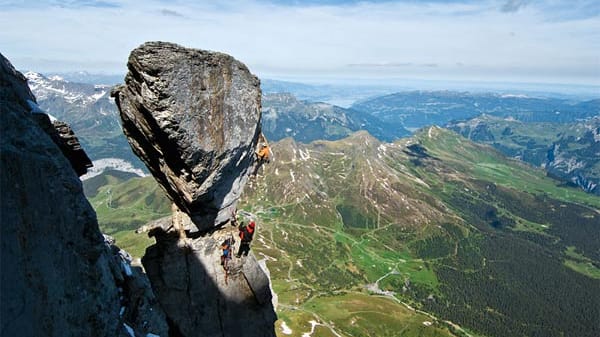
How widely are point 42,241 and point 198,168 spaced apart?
9.61 metres

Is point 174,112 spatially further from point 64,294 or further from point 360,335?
point 360,335

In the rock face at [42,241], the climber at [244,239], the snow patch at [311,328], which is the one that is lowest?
the snow patch at [311,328]

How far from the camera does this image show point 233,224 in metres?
27.5

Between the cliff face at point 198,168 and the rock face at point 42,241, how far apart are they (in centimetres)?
591

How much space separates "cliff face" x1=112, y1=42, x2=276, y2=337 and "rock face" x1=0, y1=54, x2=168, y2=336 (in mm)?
5911

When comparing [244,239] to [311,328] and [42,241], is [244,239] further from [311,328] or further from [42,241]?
[311,328]

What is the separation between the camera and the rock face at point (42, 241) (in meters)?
12.9

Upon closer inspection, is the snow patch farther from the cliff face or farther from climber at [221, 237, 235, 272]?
climber at [221, 237, 235, 272]

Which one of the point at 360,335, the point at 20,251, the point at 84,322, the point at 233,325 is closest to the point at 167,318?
the point at 233,325

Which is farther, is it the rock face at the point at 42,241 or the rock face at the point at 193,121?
the rock face at the point at 193,121

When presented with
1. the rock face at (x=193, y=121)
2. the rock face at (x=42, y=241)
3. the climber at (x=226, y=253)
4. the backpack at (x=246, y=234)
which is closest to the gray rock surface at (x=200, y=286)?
the climber at (x=226, y=253)

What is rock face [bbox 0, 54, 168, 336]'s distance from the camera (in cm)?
1291

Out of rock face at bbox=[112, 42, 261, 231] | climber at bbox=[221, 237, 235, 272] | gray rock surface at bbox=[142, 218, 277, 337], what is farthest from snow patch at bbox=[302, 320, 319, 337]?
rock face at bbox=[112, 42, 261, 231]

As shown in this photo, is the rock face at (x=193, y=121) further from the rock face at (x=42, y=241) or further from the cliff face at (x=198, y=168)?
the rock face at (x=42, y=241)
